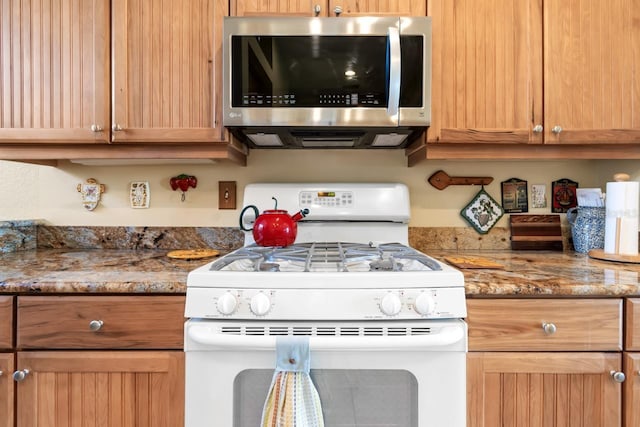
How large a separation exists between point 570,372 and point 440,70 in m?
1.06

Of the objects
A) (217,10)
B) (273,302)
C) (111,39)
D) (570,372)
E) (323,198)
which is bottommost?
(570,372)

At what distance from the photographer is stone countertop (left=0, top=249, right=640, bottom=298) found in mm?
957

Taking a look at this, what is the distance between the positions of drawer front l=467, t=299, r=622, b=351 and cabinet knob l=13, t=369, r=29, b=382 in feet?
4.11

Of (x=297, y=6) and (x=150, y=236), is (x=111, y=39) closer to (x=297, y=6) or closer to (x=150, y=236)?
(x=297, y=6)

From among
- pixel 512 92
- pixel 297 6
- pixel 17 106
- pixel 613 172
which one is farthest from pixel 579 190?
pixel 17 106

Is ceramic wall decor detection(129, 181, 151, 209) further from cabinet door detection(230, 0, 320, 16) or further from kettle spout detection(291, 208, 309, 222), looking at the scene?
cabinet door detection(230, 0, 320, 16)

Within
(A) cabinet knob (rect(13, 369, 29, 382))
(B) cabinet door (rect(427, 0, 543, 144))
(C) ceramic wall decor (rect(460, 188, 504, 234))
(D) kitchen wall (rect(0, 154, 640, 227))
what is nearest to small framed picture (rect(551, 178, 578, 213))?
(D) kitchen wall (rect(0, 154, 640, 227))

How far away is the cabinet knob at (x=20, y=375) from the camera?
37.4 inches

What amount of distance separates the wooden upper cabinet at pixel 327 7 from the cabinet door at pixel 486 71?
8cm

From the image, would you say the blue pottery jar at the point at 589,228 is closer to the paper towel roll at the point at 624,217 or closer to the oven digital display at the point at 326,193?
the paper towel roll at the point at 624,217

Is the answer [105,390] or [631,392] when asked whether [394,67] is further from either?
[105,390]

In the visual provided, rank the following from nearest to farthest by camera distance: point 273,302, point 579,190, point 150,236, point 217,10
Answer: point 273,302
point 217,10
point 579,190
point 150,236

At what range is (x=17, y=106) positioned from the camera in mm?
1281

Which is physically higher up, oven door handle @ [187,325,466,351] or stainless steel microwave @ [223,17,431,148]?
stainless steel microwave @ [223,17,431,148]
